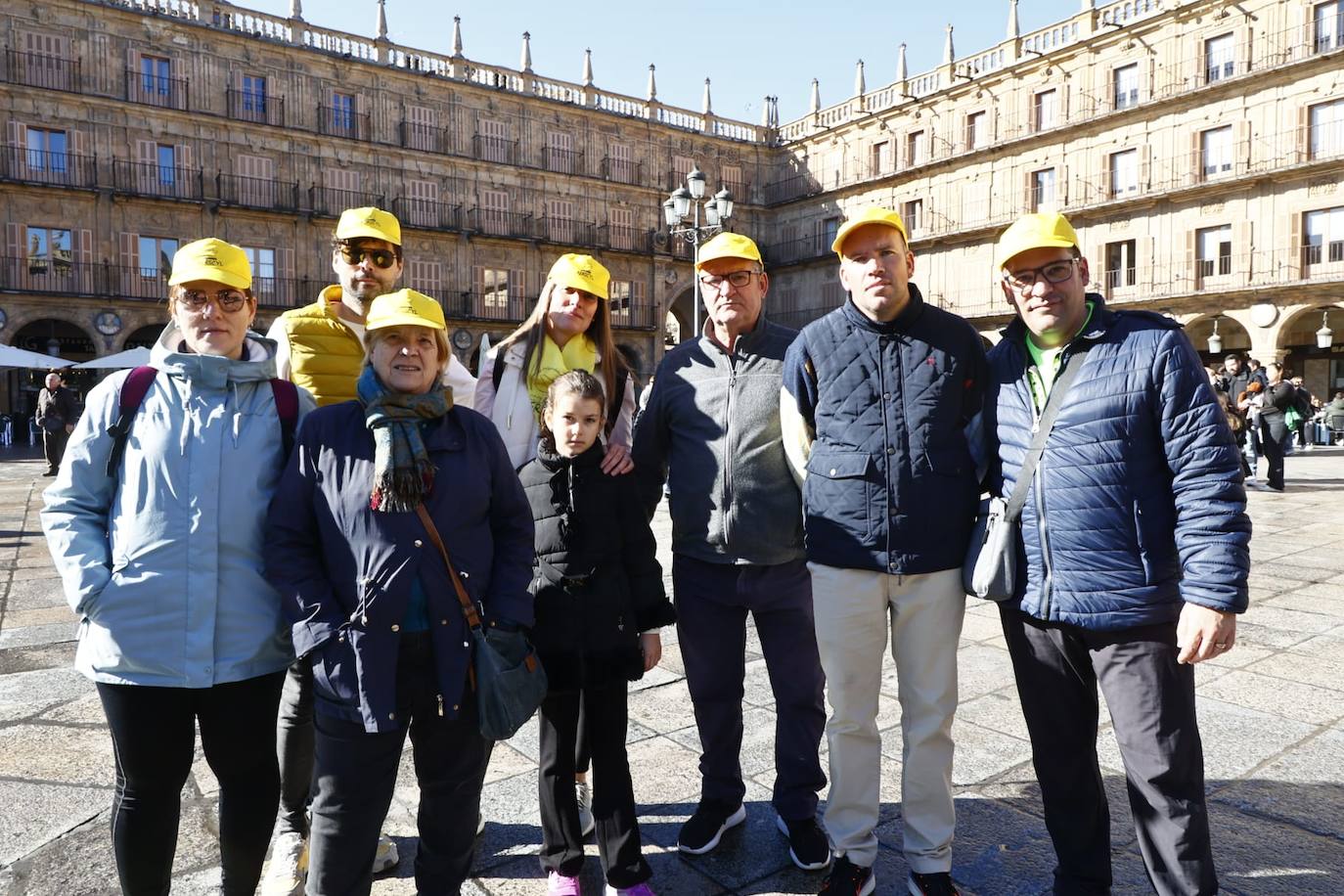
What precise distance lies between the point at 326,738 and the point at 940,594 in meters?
1.60

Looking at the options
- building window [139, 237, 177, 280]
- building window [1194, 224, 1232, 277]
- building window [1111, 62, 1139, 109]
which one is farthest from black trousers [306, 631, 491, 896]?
building window [1111, 62, 1139, 109]

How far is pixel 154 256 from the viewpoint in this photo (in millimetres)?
24375

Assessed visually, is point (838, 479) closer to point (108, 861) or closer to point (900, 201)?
point (108, 861)

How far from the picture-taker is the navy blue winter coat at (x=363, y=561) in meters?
2.03

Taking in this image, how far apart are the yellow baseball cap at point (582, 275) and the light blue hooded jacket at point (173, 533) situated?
0.99 m

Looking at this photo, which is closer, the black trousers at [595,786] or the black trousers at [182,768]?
the black trousers at [182,768]

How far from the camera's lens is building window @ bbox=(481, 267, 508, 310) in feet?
96.1

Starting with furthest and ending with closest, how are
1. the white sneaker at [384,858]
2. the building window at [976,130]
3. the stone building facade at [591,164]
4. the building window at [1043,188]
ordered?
the building window at [976,130], the building window at [1043,188], the stone building facade at [591,164], the white sneaker at [384,858]

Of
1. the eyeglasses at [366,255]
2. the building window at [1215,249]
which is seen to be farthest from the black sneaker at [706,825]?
the building window at [1215,249]

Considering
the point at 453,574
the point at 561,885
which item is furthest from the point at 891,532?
the point at 561,885

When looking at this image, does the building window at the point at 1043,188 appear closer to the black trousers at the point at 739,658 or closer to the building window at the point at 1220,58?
the building window at the point at 1220,58

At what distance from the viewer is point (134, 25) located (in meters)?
23.8

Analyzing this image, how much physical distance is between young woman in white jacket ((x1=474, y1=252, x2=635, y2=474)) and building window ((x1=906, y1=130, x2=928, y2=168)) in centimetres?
3054

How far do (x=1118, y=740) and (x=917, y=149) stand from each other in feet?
104
